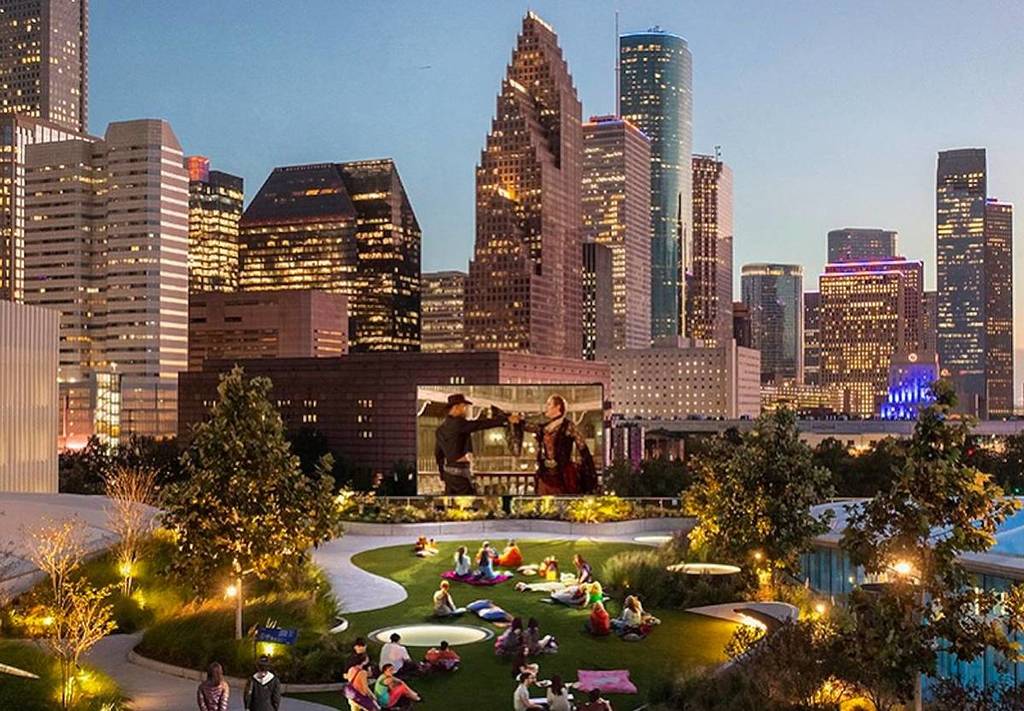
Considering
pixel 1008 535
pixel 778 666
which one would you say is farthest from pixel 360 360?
pixel 778 666

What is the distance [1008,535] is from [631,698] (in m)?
17.7

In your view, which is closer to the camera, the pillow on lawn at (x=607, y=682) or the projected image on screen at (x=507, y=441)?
the pillow on lawn at (x=607, y=682)

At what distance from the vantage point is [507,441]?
5072 centimetres

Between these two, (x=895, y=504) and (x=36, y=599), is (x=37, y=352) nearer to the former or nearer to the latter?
(x=36, y=599)

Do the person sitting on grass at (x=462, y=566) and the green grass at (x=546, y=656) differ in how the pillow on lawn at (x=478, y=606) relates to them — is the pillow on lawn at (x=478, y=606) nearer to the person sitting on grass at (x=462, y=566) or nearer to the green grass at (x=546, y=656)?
the green grass at (x=546, y=656)

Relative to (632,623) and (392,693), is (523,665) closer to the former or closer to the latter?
(392,693)

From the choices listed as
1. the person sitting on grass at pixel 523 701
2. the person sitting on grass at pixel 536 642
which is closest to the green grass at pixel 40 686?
the person sitting on grass at pixel 523 701

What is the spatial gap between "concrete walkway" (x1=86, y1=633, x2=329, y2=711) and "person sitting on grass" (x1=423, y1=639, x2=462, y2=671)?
2.49 meters

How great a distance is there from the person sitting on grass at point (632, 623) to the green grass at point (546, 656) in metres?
0.19

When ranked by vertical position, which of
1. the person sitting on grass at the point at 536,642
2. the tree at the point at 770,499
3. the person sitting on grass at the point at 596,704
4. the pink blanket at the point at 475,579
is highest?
the tree at the point at 770,499

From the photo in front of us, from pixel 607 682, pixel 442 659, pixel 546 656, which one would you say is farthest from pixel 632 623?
pixel 442 659

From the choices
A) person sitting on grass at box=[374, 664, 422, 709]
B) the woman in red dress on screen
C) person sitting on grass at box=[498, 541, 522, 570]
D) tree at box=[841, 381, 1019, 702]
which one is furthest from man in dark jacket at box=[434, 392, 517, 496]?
tree at box=[841, 381, 1019, 702]

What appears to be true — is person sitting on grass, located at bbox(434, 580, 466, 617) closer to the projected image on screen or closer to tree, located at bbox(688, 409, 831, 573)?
tree, located at bbox(688, 409, 831, 573)

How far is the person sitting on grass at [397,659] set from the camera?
20438 millimetres
